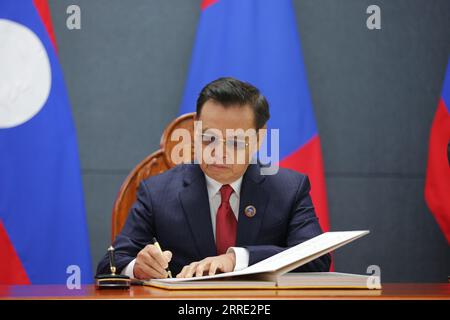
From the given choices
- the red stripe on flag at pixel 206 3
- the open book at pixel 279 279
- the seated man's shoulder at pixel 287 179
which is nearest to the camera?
the open book at pixel 279 279

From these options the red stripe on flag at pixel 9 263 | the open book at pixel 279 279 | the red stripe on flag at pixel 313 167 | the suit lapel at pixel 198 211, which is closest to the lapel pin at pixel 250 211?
the suit lapel at pixel 198 211

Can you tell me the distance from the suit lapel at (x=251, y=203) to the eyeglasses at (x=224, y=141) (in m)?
0.15

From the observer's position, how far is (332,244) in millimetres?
1563

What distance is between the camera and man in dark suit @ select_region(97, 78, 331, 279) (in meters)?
2.29

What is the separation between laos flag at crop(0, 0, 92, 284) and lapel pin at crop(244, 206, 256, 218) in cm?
120

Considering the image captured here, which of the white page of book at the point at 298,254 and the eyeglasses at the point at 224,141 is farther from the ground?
the eyeglasses at the point at 224,141

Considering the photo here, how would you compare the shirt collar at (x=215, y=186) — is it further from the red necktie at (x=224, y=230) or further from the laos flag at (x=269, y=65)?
the laos flag at (x=269, y=65)

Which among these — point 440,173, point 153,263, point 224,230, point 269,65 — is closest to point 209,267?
point 153,263

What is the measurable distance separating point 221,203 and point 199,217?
0.10 meters

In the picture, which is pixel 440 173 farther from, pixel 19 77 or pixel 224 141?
pixel 19 77

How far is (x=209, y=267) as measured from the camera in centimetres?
181

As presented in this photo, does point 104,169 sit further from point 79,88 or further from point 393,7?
point 393,7

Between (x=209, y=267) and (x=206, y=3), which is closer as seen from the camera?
(x=209, y=267)

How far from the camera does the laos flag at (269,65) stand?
10.6 ft
